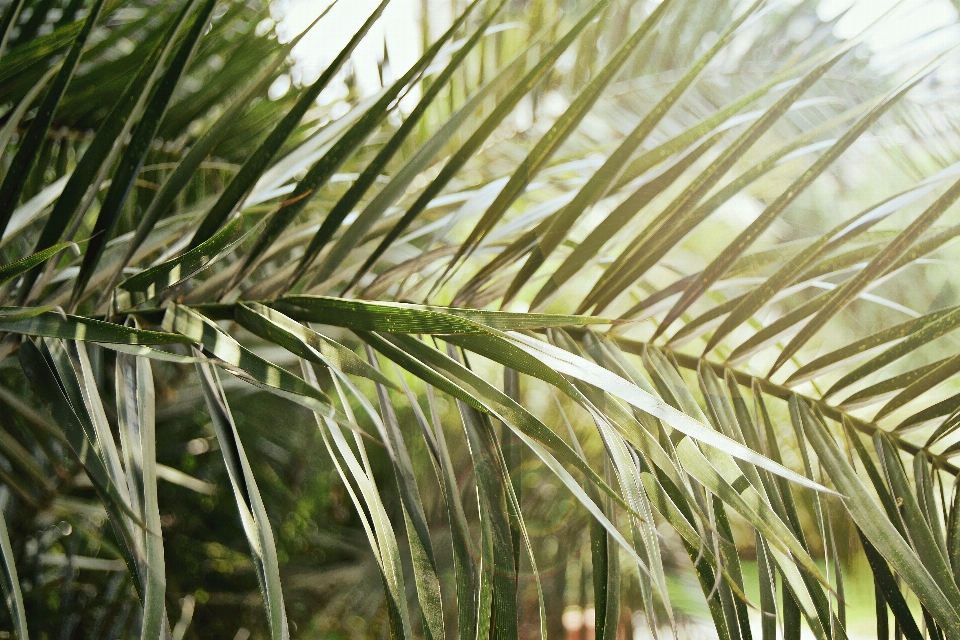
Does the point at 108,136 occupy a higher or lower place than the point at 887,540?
higher

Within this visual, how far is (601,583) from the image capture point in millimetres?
322

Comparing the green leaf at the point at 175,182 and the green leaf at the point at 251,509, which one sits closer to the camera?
the green leaf at the point at 251,509

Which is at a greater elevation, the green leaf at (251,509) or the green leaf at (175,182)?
the green leaf at (175,182)

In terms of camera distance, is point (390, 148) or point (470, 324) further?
point (390, 148)

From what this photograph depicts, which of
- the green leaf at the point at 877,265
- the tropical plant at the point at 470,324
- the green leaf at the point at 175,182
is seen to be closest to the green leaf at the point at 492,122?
the tropical plant at the point at 470,324

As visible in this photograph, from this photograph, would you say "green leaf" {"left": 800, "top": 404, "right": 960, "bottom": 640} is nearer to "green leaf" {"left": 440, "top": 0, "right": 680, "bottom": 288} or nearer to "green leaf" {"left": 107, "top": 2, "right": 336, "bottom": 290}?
"green leaf" {"left": 440, "top": 0, "right": 680, "bottom": 288}

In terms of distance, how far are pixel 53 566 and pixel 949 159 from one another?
6.59ft

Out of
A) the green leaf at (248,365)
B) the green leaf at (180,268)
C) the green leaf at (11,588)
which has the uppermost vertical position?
the green leaf at (180,268)

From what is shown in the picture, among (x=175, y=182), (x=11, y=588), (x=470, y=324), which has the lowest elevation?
(x=11, y=588)

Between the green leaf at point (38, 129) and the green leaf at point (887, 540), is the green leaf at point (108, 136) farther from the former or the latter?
the green leaf at point (887, 540)

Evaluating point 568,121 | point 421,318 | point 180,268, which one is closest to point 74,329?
point 180,268

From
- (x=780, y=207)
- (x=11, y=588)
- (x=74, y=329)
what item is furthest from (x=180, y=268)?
(x=780, y=207)

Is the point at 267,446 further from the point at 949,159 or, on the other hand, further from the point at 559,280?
the point at 949,159

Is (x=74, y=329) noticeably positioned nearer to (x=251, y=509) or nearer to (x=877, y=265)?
(x=251, y=509)
